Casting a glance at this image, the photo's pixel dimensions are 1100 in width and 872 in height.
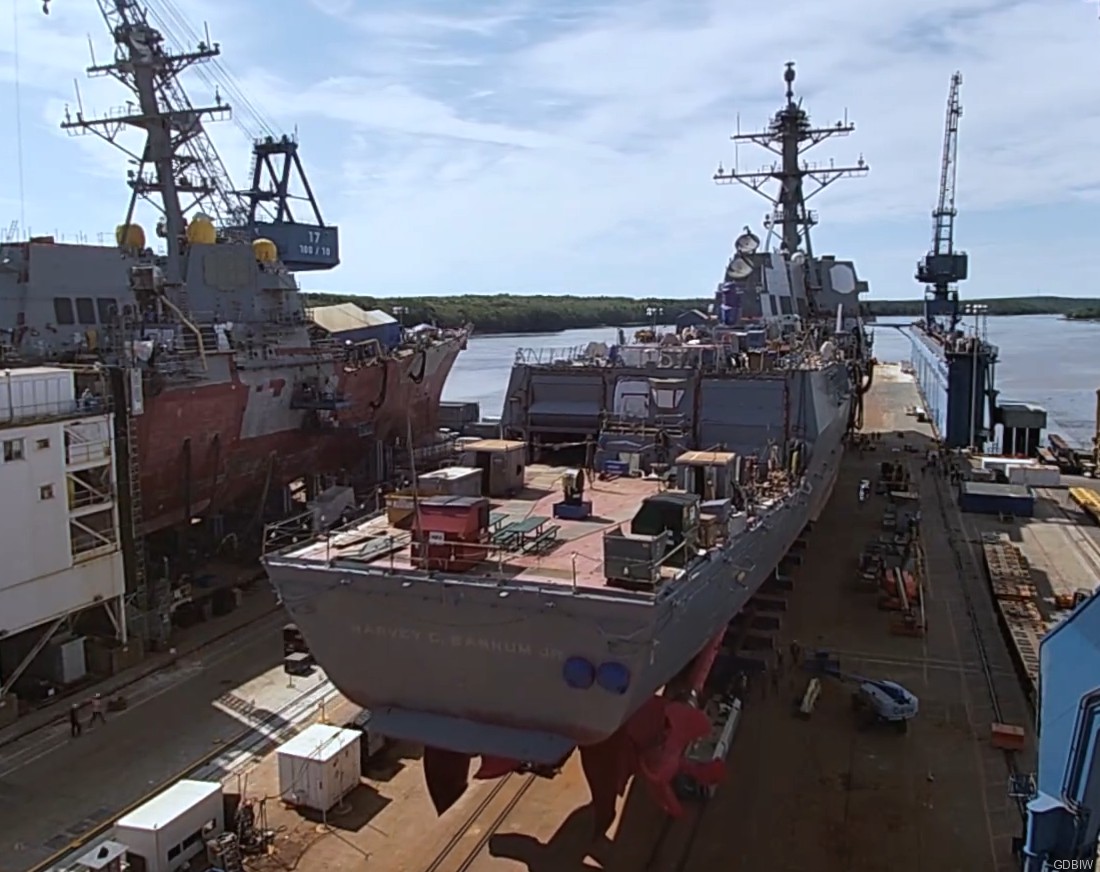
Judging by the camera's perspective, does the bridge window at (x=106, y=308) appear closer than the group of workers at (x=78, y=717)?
No

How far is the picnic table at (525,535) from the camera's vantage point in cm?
1102

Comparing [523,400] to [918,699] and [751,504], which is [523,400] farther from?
[918,699]

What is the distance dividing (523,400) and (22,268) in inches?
450

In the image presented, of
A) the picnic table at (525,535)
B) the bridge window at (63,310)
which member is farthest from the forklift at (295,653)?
the bridge window at (63,310)

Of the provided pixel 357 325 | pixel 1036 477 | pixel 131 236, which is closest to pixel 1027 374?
pixel 1036 477

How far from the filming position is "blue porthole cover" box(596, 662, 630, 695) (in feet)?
30.6

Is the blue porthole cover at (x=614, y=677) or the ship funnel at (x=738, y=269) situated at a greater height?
the ship funnel at (x=738, y=269)

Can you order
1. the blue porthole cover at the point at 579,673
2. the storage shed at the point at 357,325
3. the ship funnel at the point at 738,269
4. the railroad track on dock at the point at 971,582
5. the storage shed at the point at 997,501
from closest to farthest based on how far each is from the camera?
the blue porthole cover at the point at 579,673 < the railroad track on dock at the point at 971,582 < the storage shed at the point at 997,501 < the ship funnel at the point at 738,269 < the storage shed at the point at 357,325

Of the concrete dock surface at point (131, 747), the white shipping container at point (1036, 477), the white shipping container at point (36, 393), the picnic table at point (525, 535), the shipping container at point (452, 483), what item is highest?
the white shipping container at point (36, 393)

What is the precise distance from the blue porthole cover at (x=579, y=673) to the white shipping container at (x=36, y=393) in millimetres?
10480

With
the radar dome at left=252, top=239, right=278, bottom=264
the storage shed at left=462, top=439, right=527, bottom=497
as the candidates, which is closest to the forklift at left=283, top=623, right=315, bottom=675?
the storage shed at left=462, top=439, right=527, bottom=497

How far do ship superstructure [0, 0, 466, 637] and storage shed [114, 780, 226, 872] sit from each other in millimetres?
7031

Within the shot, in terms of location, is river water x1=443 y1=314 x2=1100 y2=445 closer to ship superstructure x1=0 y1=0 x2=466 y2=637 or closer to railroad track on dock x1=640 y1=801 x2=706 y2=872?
ship superstructure x1=0 y1=0 x2=466 y2=637

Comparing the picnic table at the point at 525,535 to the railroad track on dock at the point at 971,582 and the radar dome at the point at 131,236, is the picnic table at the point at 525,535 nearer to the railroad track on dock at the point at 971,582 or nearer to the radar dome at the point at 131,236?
the railroad track on dock at the point at 971,582
